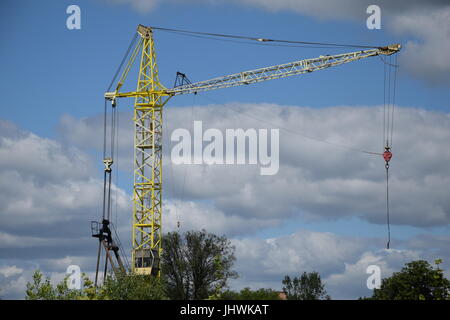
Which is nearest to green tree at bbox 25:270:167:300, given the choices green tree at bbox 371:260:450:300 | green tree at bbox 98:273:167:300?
green tree at bbox 98:273:167:300

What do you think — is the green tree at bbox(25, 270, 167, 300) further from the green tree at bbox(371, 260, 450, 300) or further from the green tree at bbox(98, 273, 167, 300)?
the green tree at bbox(371, 260, 450, 300)

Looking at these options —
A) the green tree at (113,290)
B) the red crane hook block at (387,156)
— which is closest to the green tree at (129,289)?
the green tree at (113,290)

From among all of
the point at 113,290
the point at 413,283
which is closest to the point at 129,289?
the point at 113,290

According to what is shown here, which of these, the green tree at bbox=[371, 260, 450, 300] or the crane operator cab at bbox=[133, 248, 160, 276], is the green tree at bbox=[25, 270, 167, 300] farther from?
the green tree at bbox=[371, 260, 450, 300]

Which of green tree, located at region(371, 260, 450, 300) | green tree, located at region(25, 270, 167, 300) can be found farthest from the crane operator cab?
green tree, located at region(371, 260, 450, 300)

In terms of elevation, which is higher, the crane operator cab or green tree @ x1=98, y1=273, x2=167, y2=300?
the crane operator cab

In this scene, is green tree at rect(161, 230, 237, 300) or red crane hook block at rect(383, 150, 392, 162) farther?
green tree at rect(161, 230, 237, 300)

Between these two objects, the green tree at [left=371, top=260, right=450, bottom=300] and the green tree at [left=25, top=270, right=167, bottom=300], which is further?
the green tree at [left=371, top=260, right=450, bottom=300]

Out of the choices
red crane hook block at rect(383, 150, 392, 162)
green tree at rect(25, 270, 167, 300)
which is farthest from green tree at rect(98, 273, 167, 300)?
red crane hook block at rect(383, 150, 392, 162)

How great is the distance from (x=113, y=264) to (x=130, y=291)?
37.0 ft

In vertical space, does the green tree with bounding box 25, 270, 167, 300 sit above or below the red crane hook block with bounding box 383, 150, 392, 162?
below
